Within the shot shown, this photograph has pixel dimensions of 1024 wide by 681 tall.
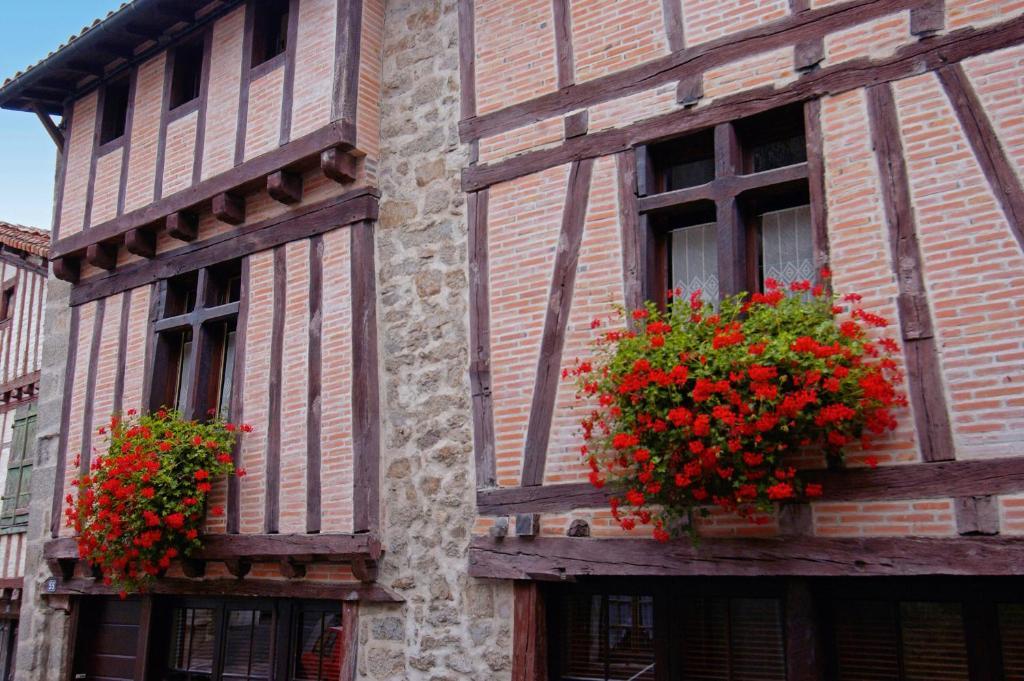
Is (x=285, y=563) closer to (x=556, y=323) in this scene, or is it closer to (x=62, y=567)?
A: (x=556, y=323)

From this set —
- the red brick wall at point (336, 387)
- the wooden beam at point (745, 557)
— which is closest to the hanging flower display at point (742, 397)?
the wooden beam at point (745, 557)

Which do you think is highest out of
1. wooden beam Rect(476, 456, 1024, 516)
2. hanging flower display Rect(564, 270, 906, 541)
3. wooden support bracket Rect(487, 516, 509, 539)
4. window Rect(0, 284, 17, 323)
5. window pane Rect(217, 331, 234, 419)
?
window Rect(0, 284, 17, 323)

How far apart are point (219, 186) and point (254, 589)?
320 cm

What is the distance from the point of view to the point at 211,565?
25.6 feet

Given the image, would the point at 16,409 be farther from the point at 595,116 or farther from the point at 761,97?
the point at 761,97

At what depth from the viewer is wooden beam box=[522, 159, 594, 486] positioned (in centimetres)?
611

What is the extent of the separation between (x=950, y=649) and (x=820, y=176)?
2.52 m

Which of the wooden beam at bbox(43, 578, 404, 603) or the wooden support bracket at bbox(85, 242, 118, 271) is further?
the wooden support bracket at bbox(85, 242, 118, 271)

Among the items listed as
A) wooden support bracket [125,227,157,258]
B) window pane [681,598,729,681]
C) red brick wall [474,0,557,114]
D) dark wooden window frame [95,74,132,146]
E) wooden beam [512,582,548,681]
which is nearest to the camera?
window pane [681,598,729,681]

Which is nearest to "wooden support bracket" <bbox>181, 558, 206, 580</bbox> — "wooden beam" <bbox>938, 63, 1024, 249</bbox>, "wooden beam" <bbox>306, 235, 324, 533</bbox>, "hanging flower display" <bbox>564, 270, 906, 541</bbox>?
"wooden beam" <bbox>306, 235, 324, 533</bbox>

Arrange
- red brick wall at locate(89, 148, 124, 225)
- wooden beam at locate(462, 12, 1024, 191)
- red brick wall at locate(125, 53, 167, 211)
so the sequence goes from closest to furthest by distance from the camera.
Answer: wooden beam at locate(462, 12, 1024, 191), red brick wall at locate(125, 53, 167, 211), red brick wall at locate(89, 148, 124, 225)

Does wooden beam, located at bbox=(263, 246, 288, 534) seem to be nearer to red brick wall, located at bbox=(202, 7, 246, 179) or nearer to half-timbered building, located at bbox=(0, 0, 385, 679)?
half-timbered building, located at bbox=(0, 0, 385, 679)

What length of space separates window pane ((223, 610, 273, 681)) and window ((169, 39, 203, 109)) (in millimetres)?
4504

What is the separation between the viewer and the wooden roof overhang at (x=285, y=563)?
671 cm
